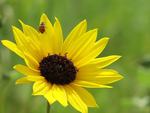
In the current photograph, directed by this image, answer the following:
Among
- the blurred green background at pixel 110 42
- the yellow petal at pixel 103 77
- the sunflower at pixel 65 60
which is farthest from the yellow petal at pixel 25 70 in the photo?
the blurred green background at pixel 110 42

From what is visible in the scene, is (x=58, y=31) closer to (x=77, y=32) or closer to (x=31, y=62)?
(x=77, y=32)

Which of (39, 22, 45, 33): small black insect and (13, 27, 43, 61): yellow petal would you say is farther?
(39, 22, 45, 33): small black insect

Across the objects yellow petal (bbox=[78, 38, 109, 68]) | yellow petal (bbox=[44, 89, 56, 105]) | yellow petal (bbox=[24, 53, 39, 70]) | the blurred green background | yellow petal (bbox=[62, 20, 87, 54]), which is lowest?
the blurred green background

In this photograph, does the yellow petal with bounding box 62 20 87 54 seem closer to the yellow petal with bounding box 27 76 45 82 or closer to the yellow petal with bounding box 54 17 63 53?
the yellow petal with bounding box 54 17 63 53

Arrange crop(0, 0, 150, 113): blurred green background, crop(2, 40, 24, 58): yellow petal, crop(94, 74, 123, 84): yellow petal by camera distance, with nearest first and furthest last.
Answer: crop(2, 40, 24, 58): yellow petal → crop(94, 74, 123, 84): yellow petal → crop(0, 0, 150, 113): blurred green background

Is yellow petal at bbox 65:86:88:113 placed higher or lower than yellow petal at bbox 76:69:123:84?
lower

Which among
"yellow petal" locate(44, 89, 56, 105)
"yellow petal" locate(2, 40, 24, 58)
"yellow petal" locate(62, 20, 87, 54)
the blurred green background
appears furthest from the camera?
the blurred green background

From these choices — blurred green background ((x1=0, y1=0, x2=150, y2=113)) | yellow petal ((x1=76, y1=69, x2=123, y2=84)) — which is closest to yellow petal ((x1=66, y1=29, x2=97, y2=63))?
yellow petal ((x1=76, y1=69, x2=123, y2=84))

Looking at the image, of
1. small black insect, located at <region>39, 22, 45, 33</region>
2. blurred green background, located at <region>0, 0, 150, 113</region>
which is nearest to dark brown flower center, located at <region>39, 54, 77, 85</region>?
small black insect, located at <region>39, 22, 45, 33</region>
